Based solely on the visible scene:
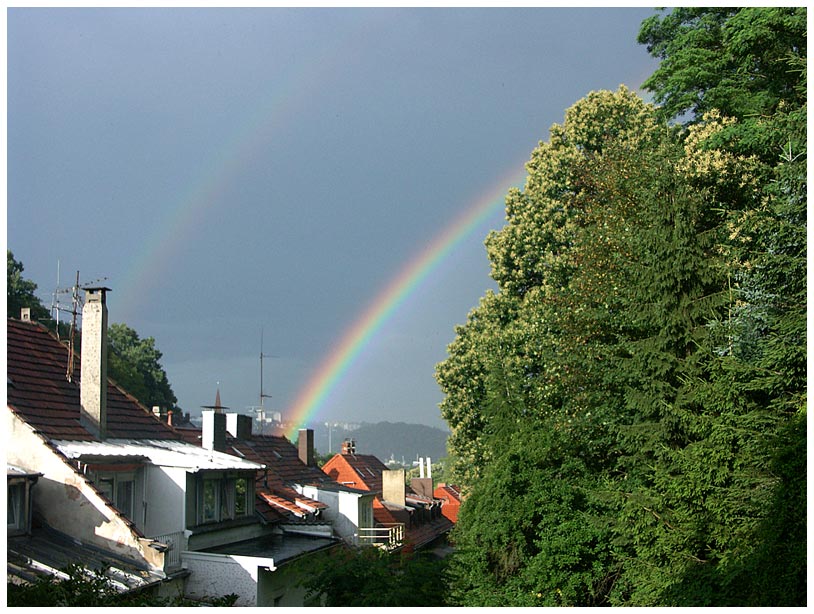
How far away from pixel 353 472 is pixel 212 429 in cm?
2248

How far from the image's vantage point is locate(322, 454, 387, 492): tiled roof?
153 ft

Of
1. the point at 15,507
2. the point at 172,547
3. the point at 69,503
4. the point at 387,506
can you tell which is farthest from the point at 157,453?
the point at 387,506

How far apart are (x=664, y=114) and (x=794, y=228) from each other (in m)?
Result: 13.3

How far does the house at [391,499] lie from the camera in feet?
124

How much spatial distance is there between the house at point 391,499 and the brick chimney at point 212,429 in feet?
29.7

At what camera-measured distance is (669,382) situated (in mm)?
16344

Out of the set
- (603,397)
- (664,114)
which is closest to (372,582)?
(603,397)

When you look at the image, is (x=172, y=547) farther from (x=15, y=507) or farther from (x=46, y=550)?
(x=15, y=507)

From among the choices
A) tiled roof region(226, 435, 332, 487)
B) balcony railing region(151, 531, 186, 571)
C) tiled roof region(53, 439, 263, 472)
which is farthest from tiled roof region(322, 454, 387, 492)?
balcony railing region(151, 531, 186, 571)

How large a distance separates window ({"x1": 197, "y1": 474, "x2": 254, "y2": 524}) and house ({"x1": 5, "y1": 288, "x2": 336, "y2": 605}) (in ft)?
0.09

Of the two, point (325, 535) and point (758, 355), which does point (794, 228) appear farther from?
point (325, 535)

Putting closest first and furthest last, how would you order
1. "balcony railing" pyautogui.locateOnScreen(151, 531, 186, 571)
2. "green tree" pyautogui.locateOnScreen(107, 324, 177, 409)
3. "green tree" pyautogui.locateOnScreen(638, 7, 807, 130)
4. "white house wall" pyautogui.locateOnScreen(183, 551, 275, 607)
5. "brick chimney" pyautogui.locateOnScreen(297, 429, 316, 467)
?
1. "balcony railing" pyautogui.locateOnScreen(151, 531, 186, 571)
2. "white house wall" pyautogui.locateOnScreen(183, 551, 275, 607)
3. "green tree" pyautogui.locateOnScreen(638, 7, 807, 130)
4. "brick chimney" pyautogui.locateOnScreen(297, 429, 316, 467)
5. "green tree" pyautogui.locateOnScreen(107, 324, 177, 409)

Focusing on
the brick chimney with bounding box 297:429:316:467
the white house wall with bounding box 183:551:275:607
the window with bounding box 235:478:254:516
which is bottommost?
the white house wall with bounding box 183:551:275:607

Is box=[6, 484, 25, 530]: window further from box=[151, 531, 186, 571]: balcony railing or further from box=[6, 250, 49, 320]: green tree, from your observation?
box=[6, 250, 49, 320]: green tree
